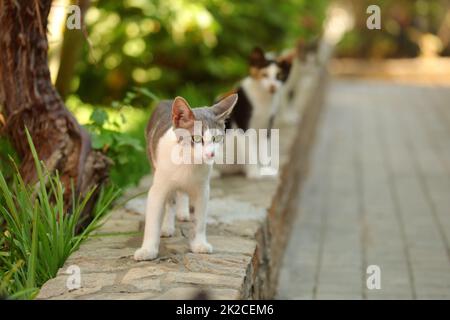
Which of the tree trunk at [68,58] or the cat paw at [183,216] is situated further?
the tree trunk at [68,58]

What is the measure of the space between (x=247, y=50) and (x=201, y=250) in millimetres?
6179

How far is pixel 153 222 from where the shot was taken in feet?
11.1

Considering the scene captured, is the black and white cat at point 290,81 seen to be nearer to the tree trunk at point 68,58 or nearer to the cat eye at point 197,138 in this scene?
the tree trunk at point 68,58

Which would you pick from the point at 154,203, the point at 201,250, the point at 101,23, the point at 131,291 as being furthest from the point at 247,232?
the point at 101,23

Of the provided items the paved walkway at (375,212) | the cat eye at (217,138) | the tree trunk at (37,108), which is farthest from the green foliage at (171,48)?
the cat eye at (217,138)

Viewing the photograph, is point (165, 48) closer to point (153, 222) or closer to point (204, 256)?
point (204, 256)

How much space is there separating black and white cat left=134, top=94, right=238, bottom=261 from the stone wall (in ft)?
0.35

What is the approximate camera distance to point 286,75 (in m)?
5.40

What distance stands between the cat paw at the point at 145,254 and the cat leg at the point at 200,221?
212mm

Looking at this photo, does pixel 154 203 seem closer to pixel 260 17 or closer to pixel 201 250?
pixel 201 250

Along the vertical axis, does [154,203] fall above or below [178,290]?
above

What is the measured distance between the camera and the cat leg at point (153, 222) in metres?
3.36

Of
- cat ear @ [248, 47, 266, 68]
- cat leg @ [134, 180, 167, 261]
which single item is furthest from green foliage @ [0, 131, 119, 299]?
cat ear @ [248, 47, 266, 68]

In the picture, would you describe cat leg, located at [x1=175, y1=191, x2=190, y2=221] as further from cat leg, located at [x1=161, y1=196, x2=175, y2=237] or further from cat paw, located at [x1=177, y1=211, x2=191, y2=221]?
cat leg, located at [x1=161, y1=196, x2=175, y2=237]
